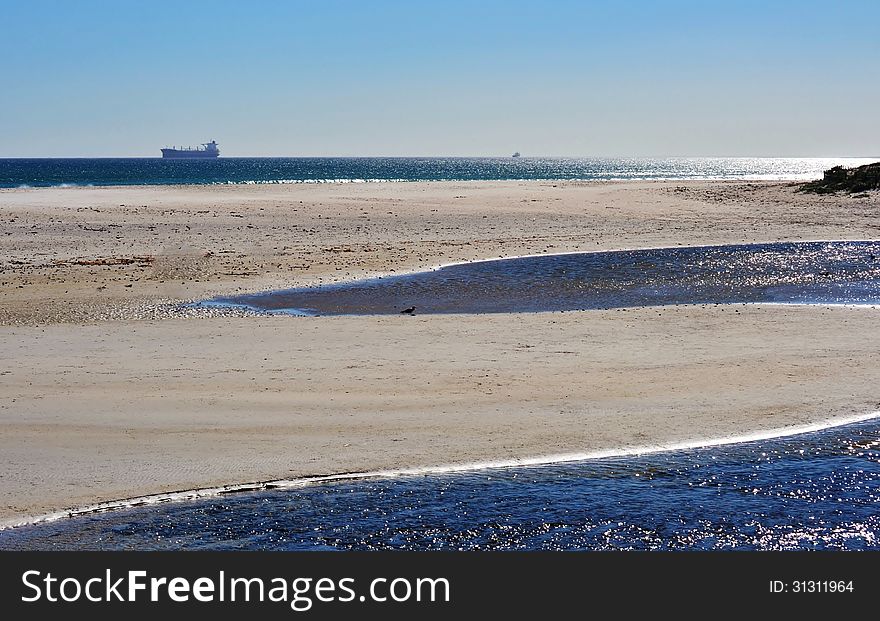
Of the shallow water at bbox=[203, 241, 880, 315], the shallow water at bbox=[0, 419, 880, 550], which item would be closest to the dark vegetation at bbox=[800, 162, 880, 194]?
the shallow water at bbox=[203, 241, 880, 315]

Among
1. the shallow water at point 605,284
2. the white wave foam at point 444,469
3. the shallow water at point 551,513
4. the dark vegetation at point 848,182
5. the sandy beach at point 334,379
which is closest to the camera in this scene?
the shallow water at point 551,513

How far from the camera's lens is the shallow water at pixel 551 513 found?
8.14 m

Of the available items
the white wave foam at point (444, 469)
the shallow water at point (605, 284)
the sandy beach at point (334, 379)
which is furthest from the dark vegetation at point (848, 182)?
the white wave foam at point (444, 469)

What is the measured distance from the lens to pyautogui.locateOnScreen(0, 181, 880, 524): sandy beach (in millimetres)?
10062

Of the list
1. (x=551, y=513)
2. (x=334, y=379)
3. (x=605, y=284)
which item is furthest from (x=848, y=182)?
(x=551, y=513)

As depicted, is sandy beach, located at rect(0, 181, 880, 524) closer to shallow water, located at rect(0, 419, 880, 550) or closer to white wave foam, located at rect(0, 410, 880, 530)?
white wave foam, located at rect(0, 410, 880, 530)

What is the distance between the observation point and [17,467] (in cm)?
952

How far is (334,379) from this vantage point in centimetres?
1271

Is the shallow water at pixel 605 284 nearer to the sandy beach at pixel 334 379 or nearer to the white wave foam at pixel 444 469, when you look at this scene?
the sandy beach at pixel 334 379

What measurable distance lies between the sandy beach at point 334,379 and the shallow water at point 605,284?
1371mm

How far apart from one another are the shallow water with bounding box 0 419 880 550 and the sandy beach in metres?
0.54

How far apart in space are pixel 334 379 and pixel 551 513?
463cm

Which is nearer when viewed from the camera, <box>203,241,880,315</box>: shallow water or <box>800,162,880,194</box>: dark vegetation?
<box>203,241,880,315</box>: shallow water

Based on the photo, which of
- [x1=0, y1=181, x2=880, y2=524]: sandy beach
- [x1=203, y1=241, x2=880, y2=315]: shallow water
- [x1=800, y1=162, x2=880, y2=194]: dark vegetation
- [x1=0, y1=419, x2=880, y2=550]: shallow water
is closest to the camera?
[x1=0, y1=419, x2=880, y2=550]: shallow water
